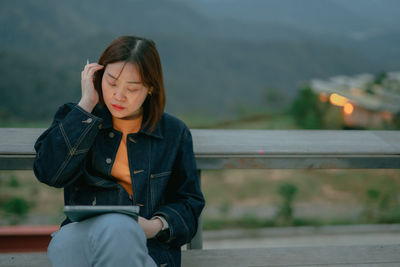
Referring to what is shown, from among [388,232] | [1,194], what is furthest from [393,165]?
[1,194]

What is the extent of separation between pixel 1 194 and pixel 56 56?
905cm

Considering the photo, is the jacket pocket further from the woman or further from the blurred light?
the blurred light

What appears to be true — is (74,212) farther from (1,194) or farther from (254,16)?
(254,16)

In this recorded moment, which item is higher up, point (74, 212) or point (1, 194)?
point (74, 212)

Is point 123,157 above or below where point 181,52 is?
below

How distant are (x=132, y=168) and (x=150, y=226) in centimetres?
22

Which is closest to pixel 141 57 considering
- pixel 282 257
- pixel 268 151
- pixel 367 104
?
pixel 268 151

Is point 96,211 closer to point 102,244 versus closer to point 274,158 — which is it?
point 102,244

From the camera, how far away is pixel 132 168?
4.04ft

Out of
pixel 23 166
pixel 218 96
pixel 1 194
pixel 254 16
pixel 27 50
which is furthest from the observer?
pixel 254 16

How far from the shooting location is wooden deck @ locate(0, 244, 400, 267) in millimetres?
1357

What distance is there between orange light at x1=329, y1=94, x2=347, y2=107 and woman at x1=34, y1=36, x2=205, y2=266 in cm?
1025

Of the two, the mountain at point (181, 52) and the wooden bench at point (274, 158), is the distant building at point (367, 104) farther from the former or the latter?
the wooden bench at point (274, 158)

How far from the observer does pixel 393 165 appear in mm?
1525
